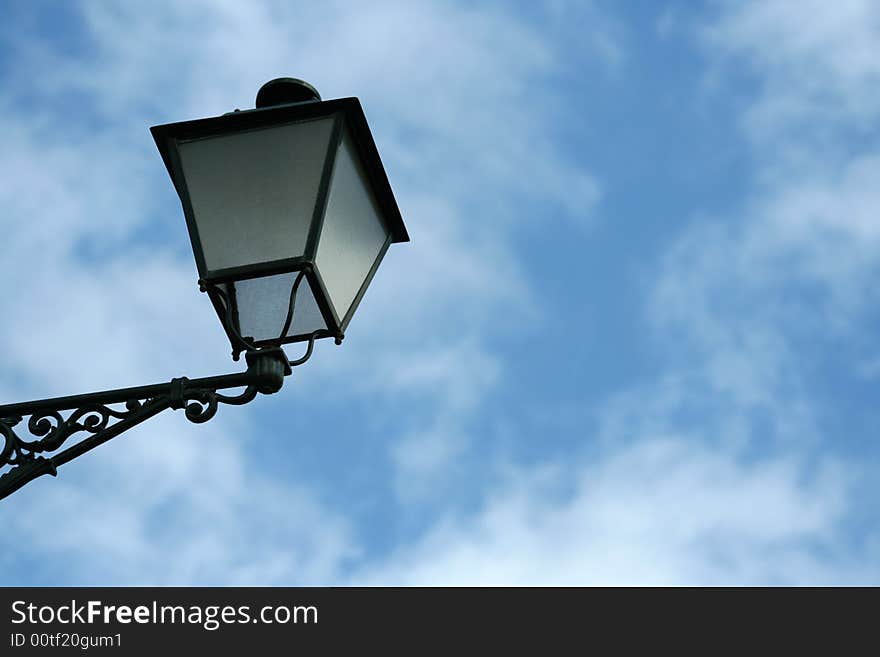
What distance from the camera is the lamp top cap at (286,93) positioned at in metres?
4.18

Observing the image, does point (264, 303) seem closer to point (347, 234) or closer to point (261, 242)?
point (261, 242)

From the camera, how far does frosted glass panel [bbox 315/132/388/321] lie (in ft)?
12.6

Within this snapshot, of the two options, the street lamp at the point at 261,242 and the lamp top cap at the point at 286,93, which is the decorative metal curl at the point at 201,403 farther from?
the lamp top cap at the point at 286,93

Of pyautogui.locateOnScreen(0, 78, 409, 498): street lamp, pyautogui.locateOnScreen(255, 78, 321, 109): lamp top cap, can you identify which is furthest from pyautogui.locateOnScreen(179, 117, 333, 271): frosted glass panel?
pyautogui.locateOnScreen(255, 78, 321, 109): lamp top cap

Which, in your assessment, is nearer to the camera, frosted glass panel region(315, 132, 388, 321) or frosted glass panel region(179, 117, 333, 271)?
frosted glass panel region(179, 117, 333, 271)

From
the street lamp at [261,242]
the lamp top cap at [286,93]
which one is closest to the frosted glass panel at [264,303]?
the street lamp at [261,242]

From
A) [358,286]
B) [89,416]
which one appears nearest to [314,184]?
[358,286]

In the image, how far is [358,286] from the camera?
4.12 m

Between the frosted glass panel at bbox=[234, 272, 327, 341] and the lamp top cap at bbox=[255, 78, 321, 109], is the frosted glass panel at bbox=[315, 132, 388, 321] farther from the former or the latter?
the lamp top cap at bbox=[255, 78, 321, 109]

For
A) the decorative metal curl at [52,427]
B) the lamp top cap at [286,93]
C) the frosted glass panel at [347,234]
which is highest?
the lamp top cap at [286,93]

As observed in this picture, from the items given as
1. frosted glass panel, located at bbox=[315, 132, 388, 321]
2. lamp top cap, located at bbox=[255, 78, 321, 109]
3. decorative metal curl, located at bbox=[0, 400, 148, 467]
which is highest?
lamp top cap, located at bbox=[255, 78, 321, 109]

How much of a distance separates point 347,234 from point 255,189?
0.36m

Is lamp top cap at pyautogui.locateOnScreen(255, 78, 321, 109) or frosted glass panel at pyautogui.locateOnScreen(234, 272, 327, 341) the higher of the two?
lamp top cap at pyautogui.locateOnScreen(255, 78, 321, 109)

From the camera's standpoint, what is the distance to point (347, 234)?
403cm
